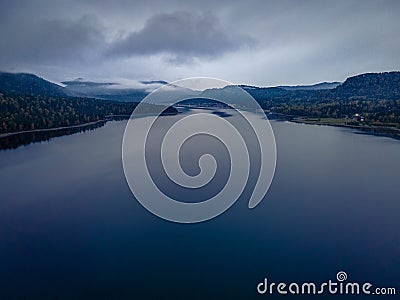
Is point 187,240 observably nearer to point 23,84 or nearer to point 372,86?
point 372,86

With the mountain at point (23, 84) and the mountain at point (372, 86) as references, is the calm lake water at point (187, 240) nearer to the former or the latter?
the mountain at point (372, 86)

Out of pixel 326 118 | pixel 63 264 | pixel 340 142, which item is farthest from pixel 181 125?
pixel 63 264

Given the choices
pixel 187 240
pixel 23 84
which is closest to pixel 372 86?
pixel 187 240

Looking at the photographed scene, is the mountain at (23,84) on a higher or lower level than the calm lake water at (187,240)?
higher

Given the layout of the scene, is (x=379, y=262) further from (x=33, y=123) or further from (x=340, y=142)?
(x=33, y=123)

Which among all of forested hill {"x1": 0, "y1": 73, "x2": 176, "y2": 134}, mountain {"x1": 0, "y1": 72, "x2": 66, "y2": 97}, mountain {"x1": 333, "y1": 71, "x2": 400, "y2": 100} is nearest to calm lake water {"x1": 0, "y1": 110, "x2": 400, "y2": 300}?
forested hill {"x1": 0, "y1": 73, "x2": 176, "y2": 134}

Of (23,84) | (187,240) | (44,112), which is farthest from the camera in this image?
(23,84)

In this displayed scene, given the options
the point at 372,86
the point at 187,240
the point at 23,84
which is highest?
the point at 23,84

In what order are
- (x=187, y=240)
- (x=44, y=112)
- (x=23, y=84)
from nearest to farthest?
(x=187, y=240) → (x=44, y=112) → (x=23, y=84)

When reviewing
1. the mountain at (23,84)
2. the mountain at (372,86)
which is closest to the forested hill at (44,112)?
the mountain at (23,84)
